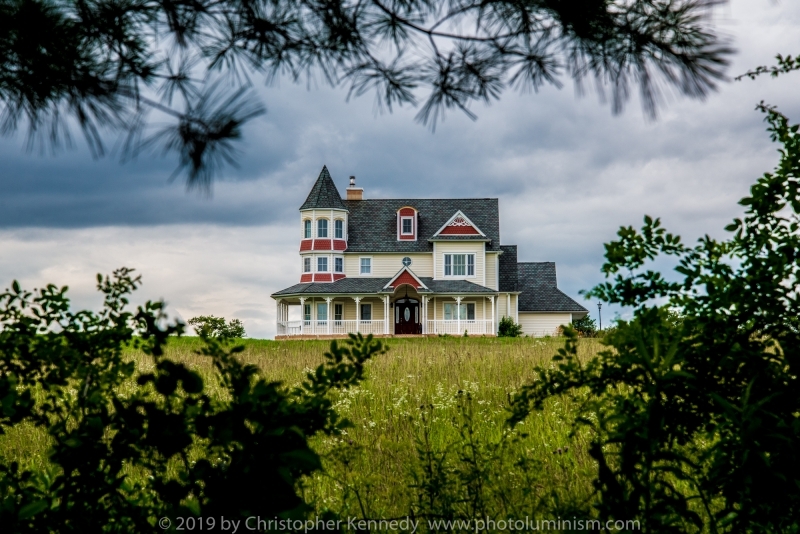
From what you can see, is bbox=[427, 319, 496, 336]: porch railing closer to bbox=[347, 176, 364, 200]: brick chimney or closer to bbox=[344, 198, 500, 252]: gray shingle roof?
bbox=[344, 198, 500, 252]: gray shingle roof

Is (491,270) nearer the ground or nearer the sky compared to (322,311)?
nearer the sky

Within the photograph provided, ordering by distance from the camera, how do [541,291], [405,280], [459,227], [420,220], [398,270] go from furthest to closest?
[541,291] < [420,220] < [398,270] < [459,227] < [405,280]

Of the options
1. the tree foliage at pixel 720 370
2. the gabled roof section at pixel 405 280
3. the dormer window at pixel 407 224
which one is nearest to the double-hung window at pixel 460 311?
the gabled roof section at pixel 405 280

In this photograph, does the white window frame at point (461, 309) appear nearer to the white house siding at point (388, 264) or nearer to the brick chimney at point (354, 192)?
the white house siding at point (388, 264)

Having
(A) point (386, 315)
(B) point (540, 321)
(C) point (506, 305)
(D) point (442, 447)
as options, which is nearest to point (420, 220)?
(A) point (386, 315)

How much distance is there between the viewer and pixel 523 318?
3669 centimetres

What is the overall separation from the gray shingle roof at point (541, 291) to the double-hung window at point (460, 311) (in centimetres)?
316

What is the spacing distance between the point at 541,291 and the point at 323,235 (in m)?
12.2

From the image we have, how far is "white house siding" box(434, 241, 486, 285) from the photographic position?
34.2 meters

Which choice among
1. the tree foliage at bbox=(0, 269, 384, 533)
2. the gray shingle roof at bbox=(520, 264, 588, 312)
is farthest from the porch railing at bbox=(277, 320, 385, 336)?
the tree foliage at bbox=(0, 269, 384, 533)

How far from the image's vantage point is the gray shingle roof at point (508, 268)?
119 feet

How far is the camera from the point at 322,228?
1346 inches

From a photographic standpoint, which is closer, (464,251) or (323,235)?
(323,235)

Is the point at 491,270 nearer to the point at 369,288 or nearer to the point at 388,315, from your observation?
the point at 388,315
